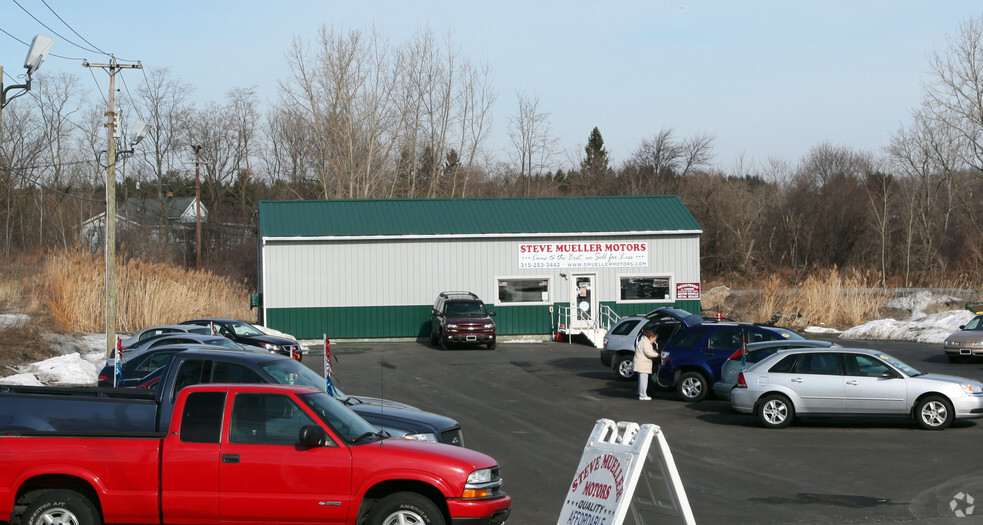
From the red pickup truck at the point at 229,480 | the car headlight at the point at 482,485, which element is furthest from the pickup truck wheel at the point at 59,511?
the car headlight at the point at 482,485

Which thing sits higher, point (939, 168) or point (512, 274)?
point (939, 168)

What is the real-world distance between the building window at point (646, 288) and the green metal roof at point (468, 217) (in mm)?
2026

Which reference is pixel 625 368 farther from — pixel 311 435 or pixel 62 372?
pixel 311 435

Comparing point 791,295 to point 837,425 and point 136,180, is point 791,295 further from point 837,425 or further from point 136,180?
point 136,180

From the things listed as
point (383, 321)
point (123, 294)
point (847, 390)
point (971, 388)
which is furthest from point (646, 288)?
point (971, 388)

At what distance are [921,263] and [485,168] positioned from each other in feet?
110

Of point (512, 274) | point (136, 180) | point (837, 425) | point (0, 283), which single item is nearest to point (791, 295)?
point (512, 274)

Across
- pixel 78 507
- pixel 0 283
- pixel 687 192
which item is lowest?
pixel 78 507

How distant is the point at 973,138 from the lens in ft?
156

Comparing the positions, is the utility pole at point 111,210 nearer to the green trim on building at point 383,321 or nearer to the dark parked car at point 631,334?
the green trim on building at point 383,321

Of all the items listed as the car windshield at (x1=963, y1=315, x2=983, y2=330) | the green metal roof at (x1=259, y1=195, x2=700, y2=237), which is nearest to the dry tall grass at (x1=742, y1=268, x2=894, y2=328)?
the green metal roof at (x1=259, y1=195, x2=700, y2=237)

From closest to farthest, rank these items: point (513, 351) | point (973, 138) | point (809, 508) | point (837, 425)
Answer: point (809, 508)
point (837, 425)
point (513, 351)
point (973, 138)

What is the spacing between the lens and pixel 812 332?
33.9 metres

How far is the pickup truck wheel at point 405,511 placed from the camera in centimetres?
765
